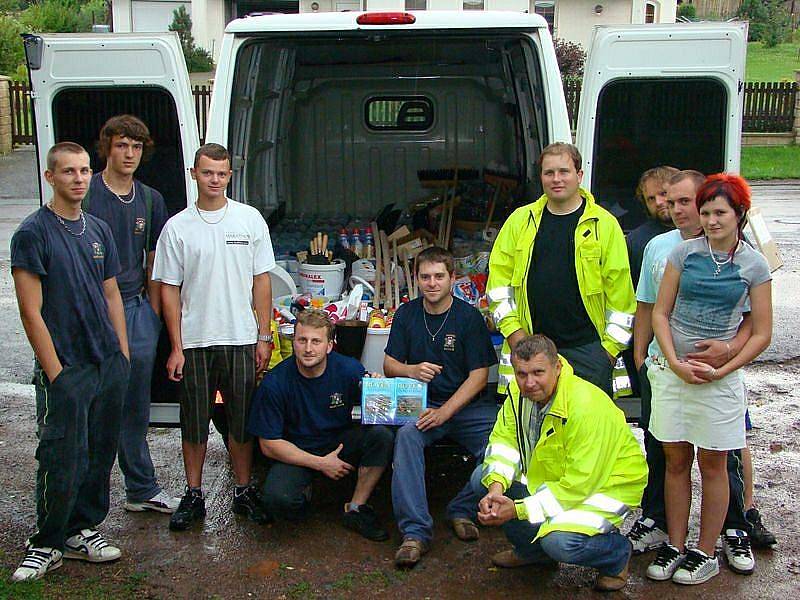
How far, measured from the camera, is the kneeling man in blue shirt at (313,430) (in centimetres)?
459

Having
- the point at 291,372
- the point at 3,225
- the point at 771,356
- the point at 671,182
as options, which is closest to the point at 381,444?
the point at 291,372

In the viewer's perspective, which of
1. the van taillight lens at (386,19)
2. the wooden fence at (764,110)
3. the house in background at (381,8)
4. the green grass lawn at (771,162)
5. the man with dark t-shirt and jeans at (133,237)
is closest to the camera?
the man with dark t-shirt and jeans at (133,237)

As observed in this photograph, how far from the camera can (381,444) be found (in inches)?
182

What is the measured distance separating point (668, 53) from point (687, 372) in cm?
147

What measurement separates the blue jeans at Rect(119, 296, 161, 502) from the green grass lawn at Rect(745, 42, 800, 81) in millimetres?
24981

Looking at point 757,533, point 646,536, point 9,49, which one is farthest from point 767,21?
point 646,536

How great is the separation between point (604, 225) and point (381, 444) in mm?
1416

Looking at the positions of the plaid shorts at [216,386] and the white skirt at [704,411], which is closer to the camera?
the white skirt at [704,411]

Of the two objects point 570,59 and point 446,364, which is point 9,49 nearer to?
point 570,59

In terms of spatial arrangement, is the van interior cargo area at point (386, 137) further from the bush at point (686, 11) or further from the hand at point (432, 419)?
the bush at point (686, 11)

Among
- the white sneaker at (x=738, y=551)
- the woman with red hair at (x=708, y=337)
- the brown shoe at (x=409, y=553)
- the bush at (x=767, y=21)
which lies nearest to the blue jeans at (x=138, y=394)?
the brown shoe at (x=409, y=553)

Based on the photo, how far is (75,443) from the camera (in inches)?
162

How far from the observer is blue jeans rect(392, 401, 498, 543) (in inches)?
176

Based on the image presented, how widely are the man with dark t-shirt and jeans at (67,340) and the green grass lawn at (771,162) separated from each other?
16362 mm
